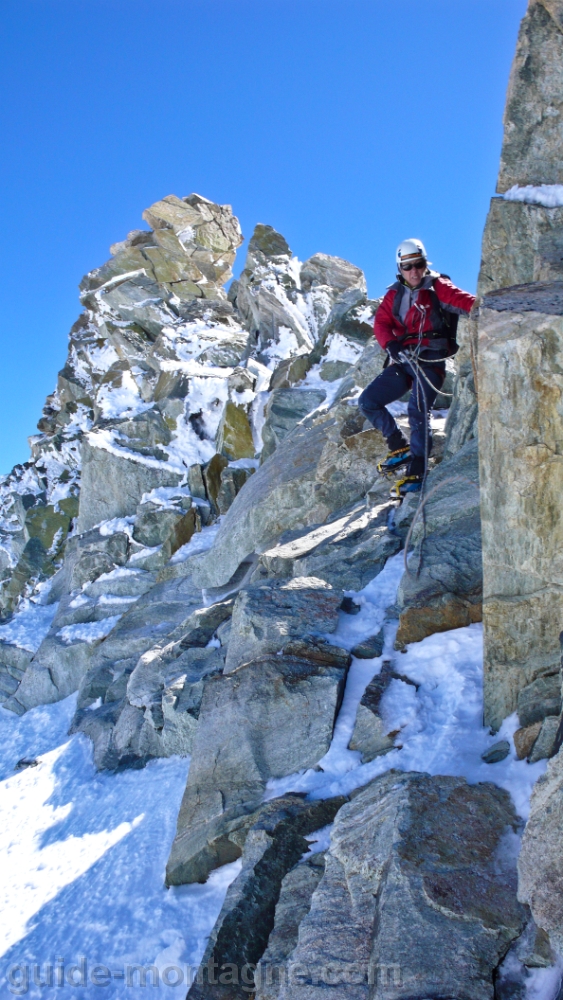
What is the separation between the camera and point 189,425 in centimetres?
2831

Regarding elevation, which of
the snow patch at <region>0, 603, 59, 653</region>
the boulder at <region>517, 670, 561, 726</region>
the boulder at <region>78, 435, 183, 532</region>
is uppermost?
the boulder at <region>78, 435, 183, 532</region>

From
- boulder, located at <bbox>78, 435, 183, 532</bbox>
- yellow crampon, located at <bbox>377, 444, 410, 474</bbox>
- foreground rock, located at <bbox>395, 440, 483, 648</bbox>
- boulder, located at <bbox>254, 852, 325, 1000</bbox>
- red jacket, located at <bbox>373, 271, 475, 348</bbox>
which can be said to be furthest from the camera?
boulder, located at <bbox>78, 435, 183, 532</bbox>

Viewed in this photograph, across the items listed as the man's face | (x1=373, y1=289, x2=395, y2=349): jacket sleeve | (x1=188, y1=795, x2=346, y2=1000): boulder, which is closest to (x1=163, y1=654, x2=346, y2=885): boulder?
(x1=188, y1=795, x2=346, y2=1000): boulder

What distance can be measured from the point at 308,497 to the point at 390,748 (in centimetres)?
877

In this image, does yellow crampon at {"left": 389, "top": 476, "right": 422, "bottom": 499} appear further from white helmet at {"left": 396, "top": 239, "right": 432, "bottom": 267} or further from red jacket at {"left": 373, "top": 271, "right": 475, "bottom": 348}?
white helmet at {"left": 396, "top": 239, "right": 432, "bottom": 267}

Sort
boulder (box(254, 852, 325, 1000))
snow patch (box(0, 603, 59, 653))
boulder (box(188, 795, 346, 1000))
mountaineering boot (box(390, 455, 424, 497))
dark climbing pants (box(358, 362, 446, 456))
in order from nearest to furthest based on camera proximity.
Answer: boulder (box(254, 852, 325, 1000)) < boulder (box(188, 795, 346, 1000)) < dark climbing pants (box(358, 362, 446, 456)) < mountaineering boot (box(390, 455, 424, 497)) < snow patch (box(0, 603, 59, 653))

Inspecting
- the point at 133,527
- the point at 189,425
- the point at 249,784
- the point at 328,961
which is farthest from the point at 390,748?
the point at 189,425

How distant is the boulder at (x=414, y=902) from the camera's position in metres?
3.18

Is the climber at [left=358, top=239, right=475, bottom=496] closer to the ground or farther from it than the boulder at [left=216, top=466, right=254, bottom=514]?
closer to the ground

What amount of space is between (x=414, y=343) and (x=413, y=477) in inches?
79.9

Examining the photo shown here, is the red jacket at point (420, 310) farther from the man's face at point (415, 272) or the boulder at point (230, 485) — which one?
the boulder at point (230, 485)

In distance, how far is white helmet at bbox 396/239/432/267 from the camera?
8172 millimetres

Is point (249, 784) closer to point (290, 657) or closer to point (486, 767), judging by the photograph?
point (290, 657)

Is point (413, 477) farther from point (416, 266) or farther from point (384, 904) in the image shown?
point (384, 904)
